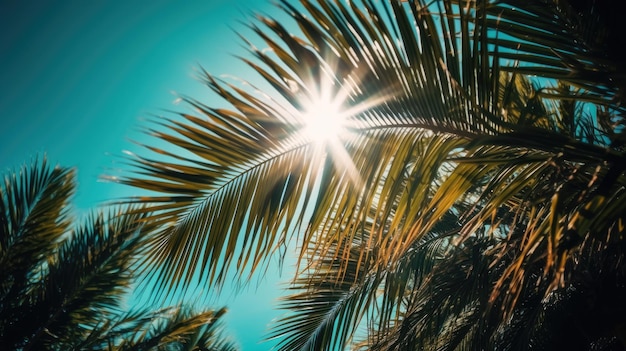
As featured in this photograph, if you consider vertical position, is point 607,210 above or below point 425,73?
below

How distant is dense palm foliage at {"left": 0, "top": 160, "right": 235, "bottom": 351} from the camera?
14.7 feet

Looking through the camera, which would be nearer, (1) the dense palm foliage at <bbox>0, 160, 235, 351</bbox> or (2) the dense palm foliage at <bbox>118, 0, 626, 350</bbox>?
(2) the dense palm foliage at <bbox>118, 0, 626, 350</bbox>

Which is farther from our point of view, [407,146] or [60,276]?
[60,276]

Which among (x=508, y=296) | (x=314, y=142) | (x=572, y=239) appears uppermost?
(x=314, y=142)

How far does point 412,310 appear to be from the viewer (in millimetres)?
2639

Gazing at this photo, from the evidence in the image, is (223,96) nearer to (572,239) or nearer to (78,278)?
(572,239)

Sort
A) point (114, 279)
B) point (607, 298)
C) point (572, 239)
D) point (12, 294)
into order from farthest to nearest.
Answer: point (114, 279)
point (12, 294)
point (607, 298)
point (572, 239)

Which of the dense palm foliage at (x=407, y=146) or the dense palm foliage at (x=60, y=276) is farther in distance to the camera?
the dense palm foliage at (x=60, y=276)

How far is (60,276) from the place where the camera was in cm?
461

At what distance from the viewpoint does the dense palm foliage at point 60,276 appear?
4.49 meters

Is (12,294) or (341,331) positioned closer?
(341,331)

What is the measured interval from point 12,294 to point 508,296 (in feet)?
17.4

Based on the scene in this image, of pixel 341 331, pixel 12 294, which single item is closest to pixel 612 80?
pixel 341 331

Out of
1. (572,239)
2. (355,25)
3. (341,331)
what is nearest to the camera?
(572,239)
